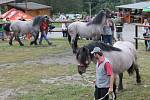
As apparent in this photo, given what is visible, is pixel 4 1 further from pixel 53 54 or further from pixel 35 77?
pixel 35 77

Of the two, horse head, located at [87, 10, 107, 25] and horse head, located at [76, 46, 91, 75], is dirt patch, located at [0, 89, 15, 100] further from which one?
horse head, located at [87, 10, 107, 25]

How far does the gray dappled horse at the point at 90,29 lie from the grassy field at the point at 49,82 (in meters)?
2.25

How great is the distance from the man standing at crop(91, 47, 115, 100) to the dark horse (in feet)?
3.07

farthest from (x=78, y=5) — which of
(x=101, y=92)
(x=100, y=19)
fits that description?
(x=101, y=92)

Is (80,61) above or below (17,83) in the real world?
above

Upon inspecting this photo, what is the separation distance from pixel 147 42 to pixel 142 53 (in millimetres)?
1487

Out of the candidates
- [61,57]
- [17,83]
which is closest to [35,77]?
[17,83]

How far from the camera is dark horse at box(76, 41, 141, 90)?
7355 mm

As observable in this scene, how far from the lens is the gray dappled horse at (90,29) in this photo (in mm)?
16578

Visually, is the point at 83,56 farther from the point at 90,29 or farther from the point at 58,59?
the point at 90,29

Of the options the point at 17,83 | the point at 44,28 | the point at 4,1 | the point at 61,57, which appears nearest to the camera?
the point at 17,83

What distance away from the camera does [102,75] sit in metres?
6.43

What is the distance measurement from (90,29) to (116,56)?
8.89 metres

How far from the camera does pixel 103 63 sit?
6.32 meters
